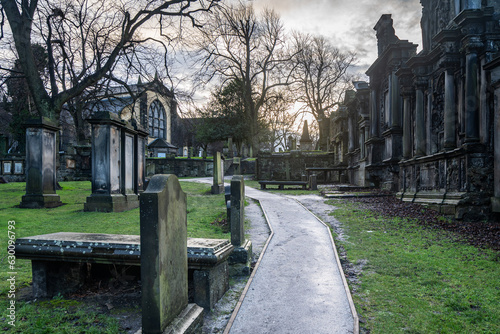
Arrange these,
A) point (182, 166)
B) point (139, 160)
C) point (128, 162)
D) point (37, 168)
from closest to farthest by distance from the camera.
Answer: point (37, 168), point (128, 162), point (139, 160), point (182, 166)

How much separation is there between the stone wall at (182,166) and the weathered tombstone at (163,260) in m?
27.4

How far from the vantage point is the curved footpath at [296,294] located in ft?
9.72

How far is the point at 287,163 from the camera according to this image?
91.8ft

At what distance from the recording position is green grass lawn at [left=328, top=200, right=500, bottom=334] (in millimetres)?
2992

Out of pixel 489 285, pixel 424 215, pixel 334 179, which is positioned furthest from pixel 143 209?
pixel 334 179

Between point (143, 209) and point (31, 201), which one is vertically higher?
point (143, 209)

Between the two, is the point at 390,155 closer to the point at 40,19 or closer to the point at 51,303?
the point at 51,303

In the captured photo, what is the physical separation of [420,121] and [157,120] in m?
43.7

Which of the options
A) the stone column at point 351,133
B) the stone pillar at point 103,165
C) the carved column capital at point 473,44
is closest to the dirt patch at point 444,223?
the carved column capital at point 473,44

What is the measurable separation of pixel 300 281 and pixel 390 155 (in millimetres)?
12050

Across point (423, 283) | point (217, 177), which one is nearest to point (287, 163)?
point (217, 177)

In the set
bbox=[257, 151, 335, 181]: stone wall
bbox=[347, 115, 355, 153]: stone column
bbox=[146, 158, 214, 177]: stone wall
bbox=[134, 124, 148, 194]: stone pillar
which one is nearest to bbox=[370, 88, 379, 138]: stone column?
bbox=[347, 115, 355, 153]: stone column

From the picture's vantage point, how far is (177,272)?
247 centimetres

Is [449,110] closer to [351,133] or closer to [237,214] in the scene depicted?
[237,214]
